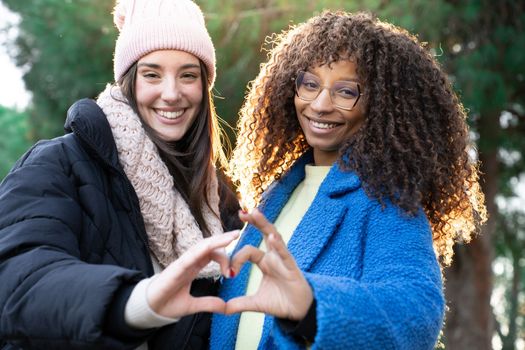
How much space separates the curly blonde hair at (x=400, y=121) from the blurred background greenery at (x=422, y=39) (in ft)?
8.43

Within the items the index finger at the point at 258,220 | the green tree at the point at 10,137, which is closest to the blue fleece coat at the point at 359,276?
the index finger at the point at 258,220

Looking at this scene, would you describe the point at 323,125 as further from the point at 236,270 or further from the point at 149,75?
the point at 236,270

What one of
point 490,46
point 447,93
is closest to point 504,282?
point 490,46

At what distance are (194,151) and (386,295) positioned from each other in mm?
1144

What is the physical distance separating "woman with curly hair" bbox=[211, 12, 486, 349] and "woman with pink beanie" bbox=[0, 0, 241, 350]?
176 mm

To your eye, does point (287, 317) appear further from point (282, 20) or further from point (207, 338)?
point (282, 20)

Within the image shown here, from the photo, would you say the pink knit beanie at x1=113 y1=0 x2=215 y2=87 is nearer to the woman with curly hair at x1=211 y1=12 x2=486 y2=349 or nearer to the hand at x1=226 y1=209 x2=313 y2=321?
the woman with curly hair at x1=211 y1=12 x2=486 y2=349

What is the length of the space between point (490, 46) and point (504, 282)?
15568 millimetres

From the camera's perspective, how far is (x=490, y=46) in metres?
6.12

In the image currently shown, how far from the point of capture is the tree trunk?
7.28 metres

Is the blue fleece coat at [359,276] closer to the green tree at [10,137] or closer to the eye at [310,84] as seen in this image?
the eye at [310,84]

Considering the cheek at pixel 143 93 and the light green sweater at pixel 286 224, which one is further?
the cheek at pixel 143 93

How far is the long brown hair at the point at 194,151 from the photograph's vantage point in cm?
268

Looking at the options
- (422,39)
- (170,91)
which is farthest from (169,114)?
(422,39)
